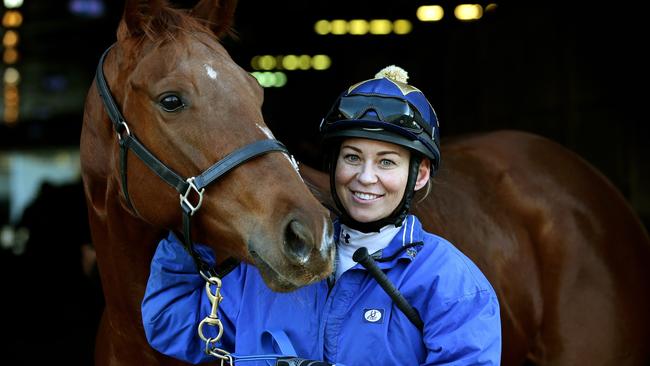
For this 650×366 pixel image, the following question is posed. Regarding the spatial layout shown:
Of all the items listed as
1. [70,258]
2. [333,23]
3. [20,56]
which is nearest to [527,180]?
[70,258]

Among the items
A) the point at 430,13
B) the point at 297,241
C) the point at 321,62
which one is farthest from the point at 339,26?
the point at 297,241

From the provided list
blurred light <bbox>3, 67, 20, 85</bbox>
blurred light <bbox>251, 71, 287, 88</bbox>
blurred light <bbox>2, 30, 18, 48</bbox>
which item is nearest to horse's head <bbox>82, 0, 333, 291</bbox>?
blurred light <bbox>2, 30, 18, 48</bbox>

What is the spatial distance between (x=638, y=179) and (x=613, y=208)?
1847 mm

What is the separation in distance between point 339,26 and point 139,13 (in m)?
8.51

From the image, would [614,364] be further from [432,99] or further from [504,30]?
[432,99]

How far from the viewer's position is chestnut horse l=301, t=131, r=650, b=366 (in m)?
4.05

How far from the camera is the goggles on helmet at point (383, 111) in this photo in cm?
238

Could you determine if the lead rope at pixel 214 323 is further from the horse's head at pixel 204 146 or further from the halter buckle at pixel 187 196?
the halter buckle at pixel 187 196

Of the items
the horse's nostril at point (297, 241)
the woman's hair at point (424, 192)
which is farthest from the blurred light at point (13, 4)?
→ the horse's nostril at point (297, 241)

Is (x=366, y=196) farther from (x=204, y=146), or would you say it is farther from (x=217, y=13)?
(x=217, y=13)

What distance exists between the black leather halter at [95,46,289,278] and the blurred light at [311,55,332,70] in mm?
10836

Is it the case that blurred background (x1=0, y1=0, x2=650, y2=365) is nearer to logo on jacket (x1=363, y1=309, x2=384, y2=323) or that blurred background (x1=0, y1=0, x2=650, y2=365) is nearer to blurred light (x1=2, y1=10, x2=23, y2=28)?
blurred light (x1=2, y1=10, x2=23, y2=28)

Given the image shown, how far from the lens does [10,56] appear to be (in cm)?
1212

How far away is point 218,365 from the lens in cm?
271
